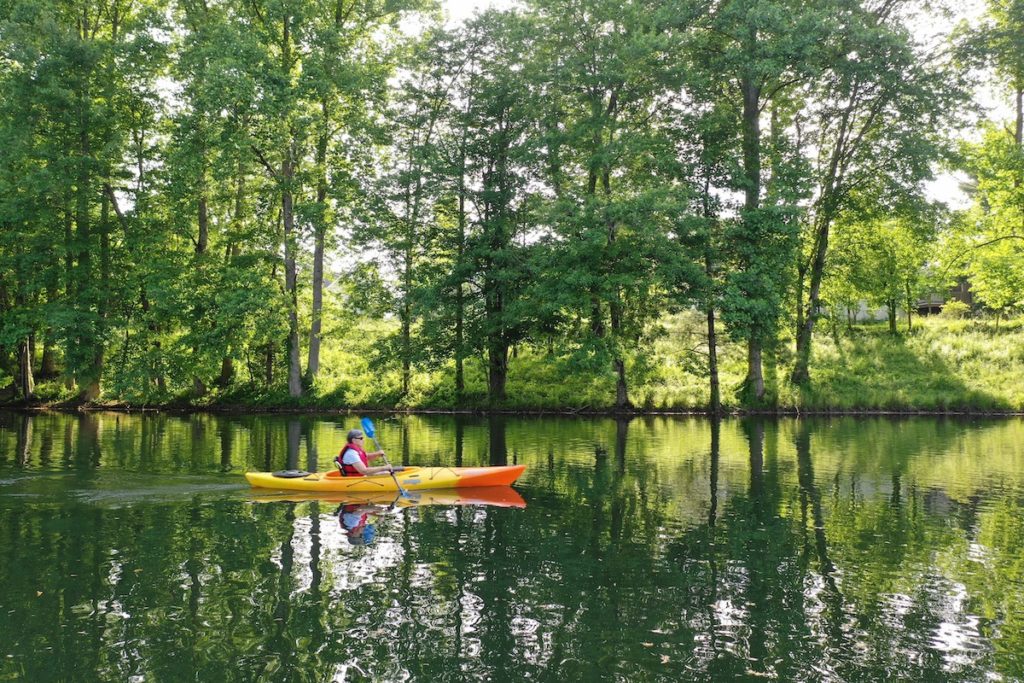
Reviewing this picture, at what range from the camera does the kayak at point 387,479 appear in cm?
1302

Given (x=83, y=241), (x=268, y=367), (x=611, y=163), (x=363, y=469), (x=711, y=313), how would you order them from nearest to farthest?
(x=363, y=469) → (x=611, y=163) → (x=711, y=313) → (x=83, y=241) → (x=268, y=367)

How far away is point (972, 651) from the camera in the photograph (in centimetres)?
620

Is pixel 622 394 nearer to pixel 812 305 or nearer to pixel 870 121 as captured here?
pixel 812 305

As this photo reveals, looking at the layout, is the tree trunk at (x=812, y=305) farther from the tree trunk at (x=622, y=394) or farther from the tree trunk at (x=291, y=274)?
the tree trunk at (x=291, y=274)

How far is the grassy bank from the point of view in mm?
26969

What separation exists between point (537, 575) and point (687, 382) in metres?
21.5

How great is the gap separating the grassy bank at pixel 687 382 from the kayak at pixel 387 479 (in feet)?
38.3

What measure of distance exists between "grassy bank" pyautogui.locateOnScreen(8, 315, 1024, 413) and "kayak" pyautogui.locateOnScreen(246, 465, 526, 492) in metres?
11.7

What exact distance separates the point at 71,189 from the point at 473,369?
1647cm

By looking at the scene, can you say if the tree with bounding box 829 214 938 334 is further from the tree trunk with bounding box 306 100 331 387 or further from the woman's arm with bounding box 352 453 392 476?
the woman's arm with bounding box 352 453 392 476

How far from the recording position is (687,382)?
2888 cm

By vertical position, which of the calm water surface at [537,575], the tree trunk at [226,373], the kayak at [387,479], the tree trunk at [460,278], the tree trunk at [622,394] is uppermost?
the tree trunk at [460,278]

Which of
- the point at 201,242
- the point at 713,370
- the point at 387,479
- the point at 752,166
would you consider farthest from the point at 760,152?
the point at 201,242

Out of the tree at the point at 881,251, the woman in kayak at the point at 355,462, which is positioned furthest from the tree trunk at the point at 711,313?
the woman in kayak at the point at 355,462
